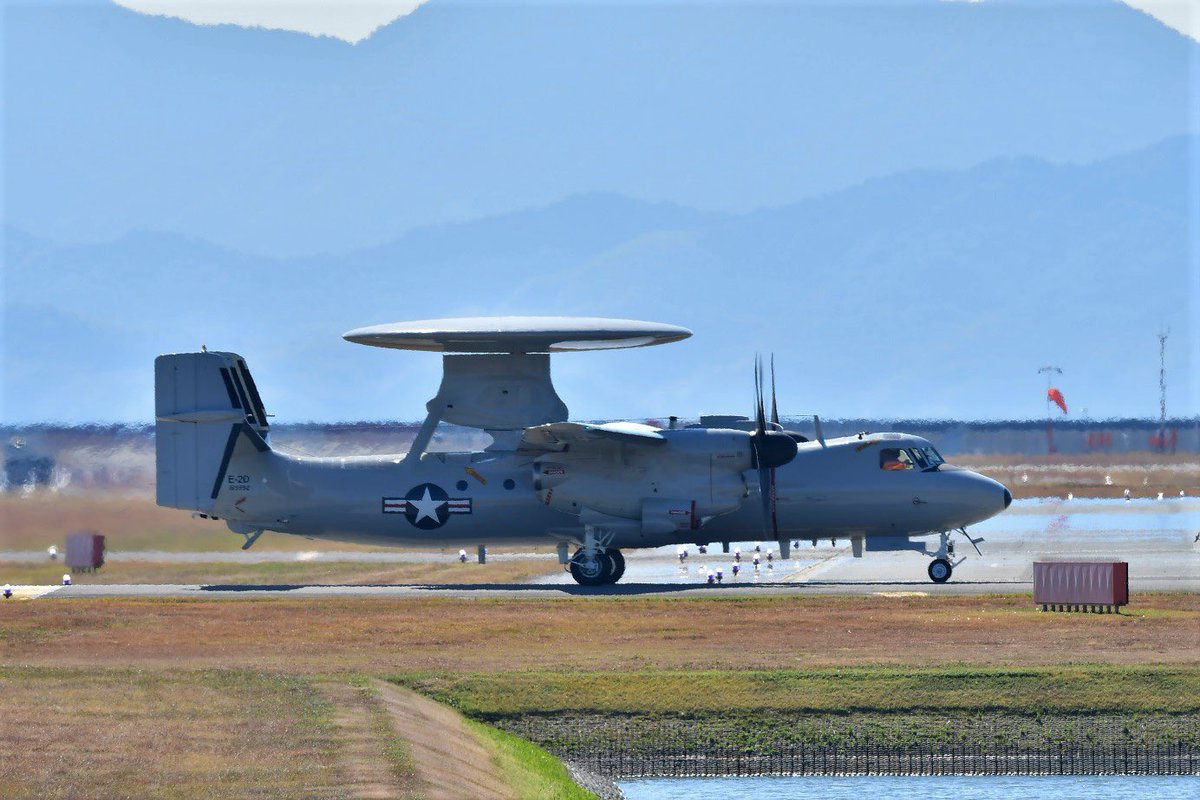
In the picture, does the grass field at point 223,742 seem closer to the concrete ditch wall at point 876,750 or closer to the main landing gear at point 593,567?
the concrete ditch wall at point 876,750

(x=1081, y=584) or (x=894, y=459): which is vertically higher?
(x=894, y=459)

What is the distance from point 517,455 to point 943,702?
17553mm

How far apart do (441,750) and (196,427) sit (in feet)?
74.4

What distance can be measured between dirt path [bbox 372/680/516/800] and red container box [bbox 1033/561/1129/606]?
1584cm

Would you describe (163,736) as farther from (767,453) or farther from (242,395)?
(242,395)

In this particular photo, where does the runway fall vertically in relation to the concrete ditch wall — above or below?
above

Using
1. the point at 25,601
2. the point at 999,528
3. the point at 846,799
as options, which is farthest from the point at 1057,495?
the point at 846,799

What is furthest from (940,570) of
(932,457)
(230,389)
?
(230,389)

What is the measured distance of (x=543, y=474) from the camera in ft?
148

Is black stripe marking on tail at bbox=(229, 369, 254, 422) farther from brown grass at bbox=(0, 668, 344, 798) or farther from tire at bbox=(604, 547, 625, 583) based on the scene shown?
brown grass at bbox=(0, 668, 344, 798)

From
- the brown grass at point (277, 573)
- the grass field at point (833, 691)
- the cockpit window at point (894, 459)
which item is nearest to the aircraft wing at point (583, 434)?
the cockpit window at point (894, 459)

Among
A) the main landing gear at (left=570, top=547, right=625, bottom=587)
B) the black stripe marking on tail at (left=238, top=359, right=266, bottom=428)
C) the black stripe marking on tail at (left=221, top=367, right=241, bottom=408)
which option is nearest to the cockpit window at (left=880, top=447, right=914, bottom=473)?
the main landing gear at (left=570, top=547, right=625, bottom=587)

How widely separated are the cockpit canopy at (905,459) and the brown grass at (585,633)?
13.5ft

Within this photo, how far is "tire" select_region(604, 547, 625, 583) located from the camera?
46.6 m
